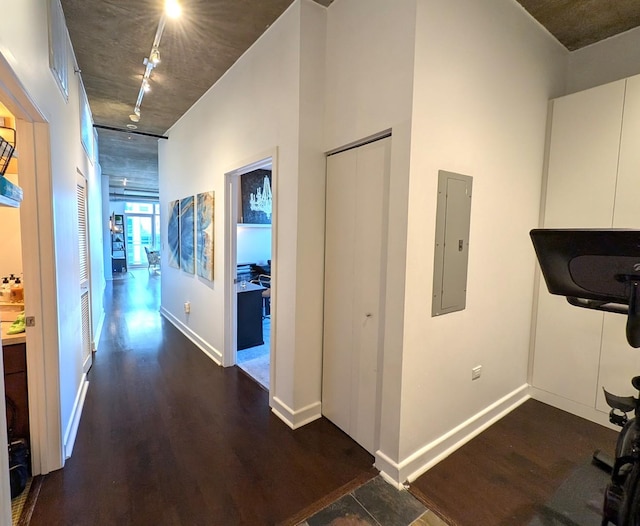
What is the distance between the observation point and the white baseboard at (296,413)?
2.45 meters

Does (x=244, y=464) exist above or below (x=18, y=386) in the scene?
below

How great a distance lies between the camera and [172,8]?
2.17 m

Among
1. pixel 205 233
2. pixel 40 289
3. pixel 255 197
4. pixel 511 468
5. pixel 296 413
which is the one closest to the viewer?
pixel 40 289

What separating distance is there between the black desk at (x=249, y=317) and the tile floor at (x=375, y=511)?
253cm

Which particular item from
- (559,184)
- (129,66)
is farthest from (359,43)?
(129,66)

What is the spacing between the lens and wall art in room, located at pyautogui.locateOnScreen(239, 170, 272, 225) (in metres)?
5.97

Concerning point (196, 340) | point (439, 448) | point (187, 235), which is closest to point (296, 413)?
point (439, 448)

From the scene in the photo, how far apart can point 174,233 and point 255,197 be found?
5.77 feet

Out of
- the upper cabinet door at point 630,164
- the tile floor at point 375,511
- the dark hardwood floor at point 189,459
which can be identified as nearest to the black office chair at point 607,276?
the tile floor at point 375,511

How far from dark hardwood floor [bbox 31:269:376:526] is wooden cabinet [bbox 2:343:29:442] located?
1.17ft

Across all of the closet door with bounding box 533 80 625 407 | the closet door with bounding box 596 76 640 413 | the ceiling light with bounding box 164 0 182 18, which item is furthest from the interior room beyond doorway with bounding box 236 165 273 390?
the closet door with bounding box 596 76 640 413

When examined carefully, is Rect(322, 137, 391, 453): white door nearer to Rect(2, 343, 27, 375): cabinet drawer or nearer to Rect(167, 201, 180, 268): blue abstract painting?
Rect(2, 343, 27, 375): cabinet drawer

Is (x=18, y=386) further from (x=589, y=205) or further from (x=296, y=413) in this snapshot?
(x=589, y=205)

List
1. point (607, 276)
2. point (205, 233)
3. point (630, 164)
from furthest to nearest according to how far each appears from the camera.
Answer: point (205, 233)
point (630, 164)
point (607, 276)
